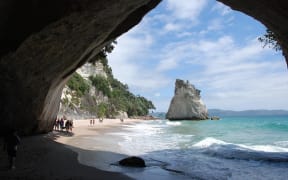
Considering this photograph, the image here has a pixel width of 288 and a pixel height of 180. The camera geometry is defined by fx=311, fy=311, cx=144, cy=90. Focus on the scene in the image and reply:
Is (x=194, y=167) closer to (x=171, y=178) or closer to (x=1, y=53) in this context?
(x=171, y=178)

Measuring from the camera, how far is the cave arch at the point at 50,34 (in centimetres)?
1186

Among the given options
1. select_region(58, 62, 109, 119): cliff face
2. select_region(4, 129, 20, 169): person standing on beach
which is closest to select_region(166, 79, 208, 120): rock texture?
select_region(58, 62, 109, 119): cliff face

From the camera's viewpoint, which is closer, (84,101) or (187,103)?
(84,101)

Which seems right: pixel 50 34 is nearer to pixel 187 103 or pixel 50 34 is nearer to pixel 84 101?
pixel 84 101

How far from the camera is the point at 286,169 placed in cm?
1342

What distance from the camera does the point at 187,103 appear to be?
108812 millimetres

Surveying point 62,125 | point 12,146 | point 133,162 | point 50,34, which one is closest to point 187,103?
point 62,125

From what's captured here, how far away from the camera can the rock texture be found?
357 feet

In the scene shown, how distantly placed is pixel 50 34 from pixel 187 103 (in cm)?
9782

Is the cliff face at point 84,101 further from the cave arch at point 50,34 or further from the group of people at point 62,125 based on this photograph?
the cave arch at point 50,34

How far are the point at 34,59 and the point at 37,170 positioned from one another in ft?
20.9


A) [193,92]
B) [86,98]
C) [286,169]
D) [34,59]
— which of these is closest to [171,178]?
[286,169]

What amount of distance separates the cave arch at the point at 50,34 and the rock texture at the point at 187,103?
9199 cm

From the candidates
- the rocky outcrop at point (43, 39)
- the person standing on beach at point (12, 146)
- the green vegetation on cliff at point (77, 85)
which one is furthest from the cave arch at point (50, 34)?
the green vegetation on cliff at point (77, 85)
